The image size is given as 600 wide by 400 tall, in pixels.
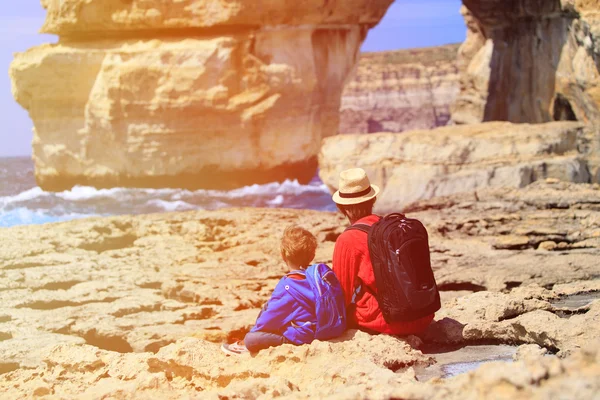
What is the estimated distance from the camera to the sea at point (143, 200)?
17.6 meters

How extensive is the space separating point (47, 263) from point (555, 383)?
4886 mm

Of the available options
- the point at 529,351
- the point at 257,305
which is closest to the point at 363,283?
the point at 529,351

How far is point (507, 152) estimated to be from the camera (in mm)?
9789

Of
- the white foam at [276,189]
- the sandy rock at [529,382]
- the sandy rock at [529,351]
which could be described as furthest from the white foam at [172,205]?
the sandy rock at [529,382]

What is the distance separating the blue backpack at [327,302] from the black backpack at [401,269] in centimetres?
20

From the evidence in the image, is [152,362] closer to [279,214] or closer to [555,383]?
[555,383]

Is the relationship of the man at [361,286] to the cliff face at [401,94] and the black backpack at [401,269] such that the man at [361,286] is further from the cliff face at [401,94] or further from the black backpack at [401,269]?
the cliff face at [401,94]

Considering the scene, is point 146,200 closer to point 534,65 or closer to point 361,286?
point 534,65

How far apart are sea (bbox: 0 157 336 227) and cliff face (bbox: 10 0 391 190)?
0.32m

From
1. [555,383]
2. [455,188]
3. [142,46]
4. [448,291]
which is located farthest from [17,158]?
[555,383]

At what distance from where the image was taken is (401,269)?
3.20 metres

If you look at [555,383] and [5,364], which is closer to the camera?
[555,383]

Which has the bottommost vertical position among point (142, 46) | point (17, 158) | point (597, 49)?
point (17, 158)

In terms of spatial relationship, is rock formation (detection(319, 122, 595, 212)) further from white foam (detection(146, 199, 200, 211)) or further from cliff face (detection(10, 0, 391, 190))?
cliff face (detection(10, 0, 391, 190))
